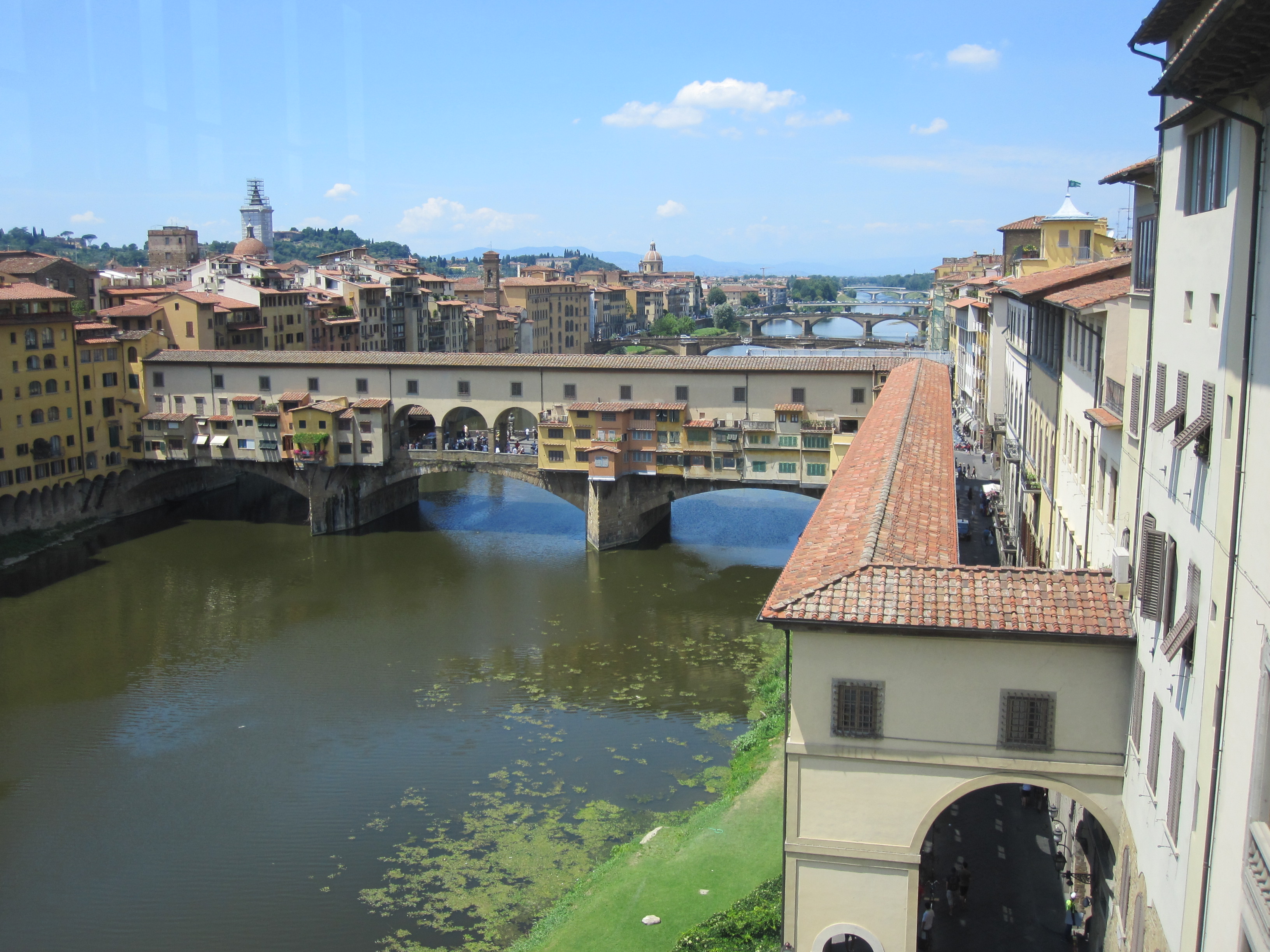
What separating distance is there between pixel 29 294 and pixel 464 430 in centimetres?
2165

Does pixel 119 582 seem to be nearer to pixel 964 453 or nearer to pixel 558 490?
pixel 558 490

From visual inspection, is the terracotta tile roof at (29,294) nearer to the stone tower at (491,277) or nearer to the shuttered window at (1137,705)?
the shuttered window at (1137,705)

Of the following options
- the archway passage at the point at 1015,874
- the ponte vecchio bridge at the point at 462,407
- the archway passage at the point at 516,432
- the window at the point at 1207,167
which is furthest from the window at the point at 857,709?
the archway passage at the point at 516,432

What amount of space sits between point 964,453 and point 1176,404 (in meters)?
42.9

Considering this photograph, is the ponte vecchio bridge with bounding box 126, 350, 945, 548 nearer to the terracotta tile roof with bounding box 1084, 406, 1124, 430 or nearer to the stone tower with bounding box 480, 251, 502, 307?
the terracotta tile roof with bounding box 1084, 406, 1124, 430

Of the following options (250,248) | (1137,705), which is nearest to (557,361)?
(1137,705)

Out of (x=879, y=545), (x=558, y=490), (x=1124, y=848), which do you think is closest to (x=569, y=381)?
(x=558, y=490)

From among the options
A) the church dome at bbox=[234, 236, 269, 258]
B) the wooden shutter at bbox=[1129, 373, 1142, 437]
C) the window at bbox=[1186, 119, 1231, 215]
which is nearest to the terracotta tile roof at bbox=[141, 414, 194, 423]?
the wooden shutter at bbox=[1129, 373, 1142, 437]

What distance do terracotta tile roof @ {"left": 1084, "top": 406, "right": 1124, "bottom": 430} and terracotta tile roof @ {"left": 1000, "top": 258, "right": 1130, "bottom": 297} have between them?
474 cm

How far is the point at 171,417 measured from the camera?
152 feet

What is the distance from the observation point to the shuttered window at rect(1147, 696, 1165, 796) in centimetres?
1048

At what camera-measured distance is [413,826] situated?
20.1 m

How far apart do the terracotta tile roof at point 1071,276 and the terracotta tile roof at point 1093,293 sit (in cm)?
26

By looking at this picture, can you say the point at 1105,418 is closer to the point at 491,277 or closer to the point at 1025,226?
the point at 1025,226
